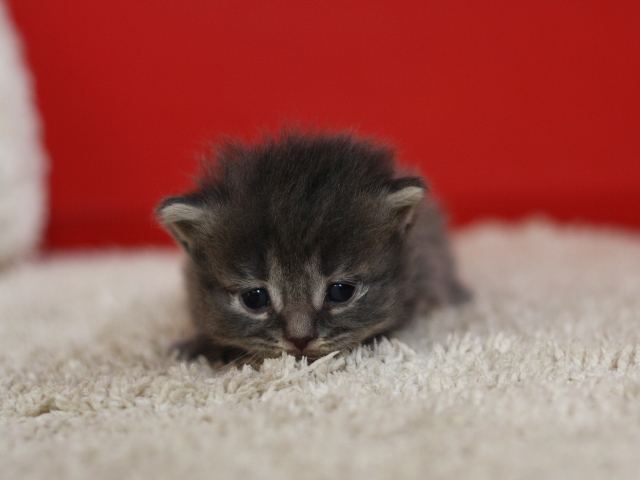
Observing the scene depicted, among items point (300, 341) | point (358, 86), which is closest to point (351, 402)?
point (300, 341)

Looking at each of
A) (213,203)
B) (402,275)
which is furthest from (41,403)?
(402,275)

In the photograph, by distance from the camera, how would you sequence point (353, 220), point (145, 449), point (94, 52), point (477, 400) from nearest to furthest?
point (145, 449), point (477, 400), point (353, 220), point (94, 52)

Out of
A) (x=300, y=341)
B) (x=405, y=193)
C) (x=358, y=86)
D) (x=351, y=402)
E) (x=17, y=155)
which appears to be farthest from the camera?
(x=358, y=86)

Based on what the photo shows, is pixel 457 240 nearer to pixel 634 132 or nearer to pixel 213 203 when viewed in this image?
pixel 634 132

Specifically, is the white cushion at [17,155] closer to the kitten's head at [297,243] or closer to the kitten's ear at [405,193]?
the kitten's head at [297,243]

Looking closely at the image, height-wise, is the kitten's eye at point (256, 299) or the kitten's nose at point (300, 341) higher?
the kitten's eye at point (256, 299)

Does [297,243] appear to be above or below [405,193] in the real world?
below

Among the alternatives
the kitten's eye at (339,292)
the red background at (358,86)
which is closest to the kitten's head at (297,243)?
the kitten's eye at (339,292)

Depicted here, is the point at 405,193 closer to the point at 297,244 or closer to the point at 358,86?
the point at 297,244
